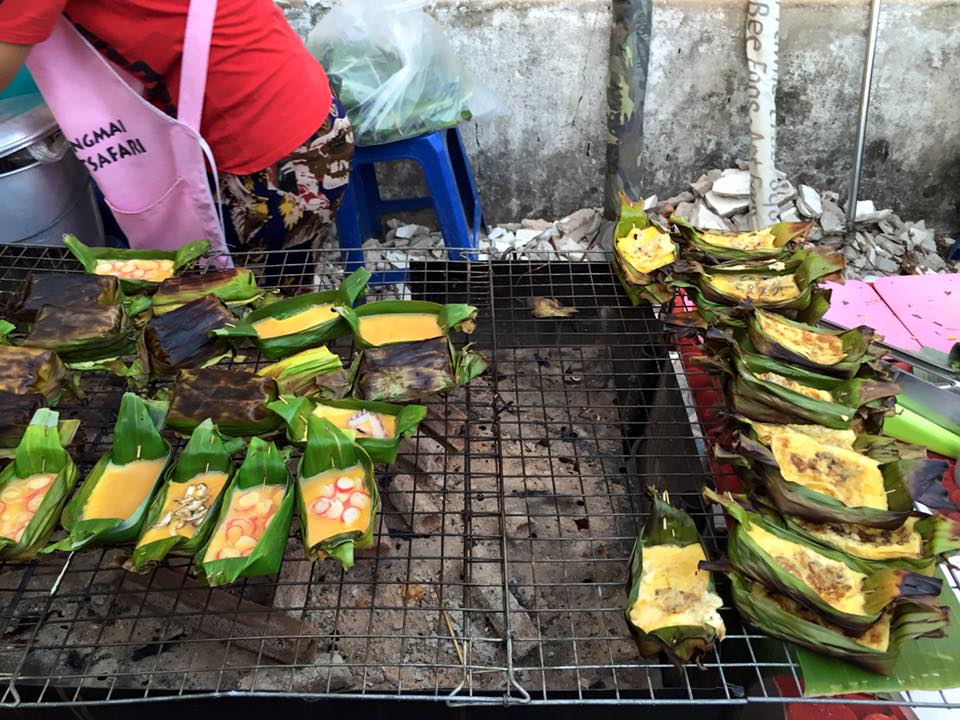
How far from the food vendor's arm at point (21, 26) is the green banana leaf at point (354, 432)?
5.04ft

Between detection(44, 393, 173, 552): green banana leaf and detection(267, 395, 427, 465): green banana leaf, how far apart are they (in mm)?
361

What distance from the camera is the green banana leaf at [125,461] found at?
66.9 inches

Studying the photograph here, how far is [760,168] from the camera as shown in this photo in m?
4.29

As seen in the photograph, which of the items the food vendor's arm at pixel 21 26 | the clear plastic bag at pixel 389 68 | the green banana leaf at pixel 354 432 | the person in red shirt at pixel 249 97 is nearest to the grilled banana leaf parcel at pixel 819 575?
the green banana leaf at pixel 354 432

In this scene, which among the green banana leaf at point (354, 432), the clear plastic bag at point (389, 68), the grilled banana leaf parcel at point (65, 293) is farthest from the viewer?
the clear plastic bag at point (389, 68)

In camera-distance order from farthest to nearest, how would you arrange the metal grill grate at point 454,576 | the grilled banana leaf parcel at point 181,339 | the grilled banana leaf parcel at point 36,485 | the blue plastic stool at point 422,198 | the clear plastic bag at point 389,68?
1. the blue plastic stool at point 422,198
2. the clear plastic bag at point 389,68
3. the grilled banana leaf parcel at point 181,339
4. the metal grill grate at point 454,576
5. the grilled banana leaf parcel at point 36,485

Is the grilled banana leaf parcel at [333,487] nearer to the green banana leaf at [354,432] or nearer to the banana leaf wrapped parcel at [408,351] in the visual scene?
the green banana leaf at [354,432]

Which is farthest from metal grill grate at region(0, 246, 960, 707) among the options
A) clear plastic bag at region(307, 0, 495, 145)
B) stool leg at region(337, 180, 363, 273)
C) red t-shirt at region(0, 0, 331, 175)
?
stool leg at region(337, 180, 363, 273)

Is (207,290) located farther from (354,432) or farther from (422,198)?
(422,198)

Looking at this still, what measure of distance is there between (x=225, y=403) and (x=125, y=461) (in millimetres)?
316

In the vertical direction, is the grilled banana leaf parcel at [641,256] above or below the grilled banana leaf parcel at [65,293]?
below

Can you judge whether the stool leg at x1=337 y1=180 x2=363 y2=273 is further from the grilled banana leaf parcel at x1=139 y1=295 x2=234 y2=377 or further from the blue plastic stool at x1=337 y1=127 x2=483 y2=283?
the grilled banana leaf parcel at x1=139 y1=295 x2=234 y2=377

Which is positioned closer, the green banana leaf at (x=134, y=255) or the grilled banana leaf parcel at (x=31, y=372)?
the grilled banana leaf parcel at (x=31, y=372)

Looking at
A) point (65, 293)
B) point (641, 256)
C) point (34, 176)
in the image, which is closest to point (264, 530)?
point (65, 293)
